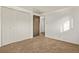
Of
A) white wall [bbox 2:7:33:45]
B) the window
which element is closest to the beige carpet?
white wall [bbox 2:7:33:45]

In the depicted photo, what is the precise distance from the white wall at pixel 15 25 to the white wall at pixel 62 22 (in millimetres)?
1441

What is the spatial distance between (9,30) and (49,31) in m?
3.47

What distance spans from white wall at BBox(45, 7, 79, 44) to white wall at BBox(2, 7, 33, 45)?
1441 mm

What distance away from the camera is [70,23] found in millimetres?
5789

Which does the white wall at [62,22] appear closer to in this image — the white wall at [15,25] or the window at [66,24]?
the window at [66,24]

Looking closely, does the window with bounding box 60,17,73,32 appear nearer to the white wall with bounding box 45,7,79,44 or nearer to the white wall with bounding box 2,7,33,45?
the white wall with bounding box 45,7,79,44

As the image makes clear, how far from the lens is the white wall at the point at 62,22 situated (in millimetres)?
5438

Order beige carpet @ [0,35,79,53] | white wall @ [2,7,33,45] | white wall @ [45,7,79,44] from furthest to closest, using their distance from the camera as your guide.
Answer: white wall @ [45,7,79,44] → white wall @ [2,7,33,45] → beige carpet @ [0,35,79,53]

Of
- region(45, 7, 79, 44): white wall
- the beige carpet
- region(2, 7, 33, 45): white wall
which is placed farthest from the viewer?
region(45, 7, 79, 44): white wall

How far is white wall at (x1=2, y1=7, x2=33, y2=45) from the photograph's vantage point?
5.14m

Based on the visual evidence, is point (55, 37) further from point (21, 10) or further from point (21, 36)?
point (21, 10)

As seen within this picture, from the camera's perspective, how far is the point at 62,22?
652 cm

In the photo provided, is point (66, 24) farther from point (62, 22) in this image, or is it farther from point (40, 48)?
point (40, 48)
